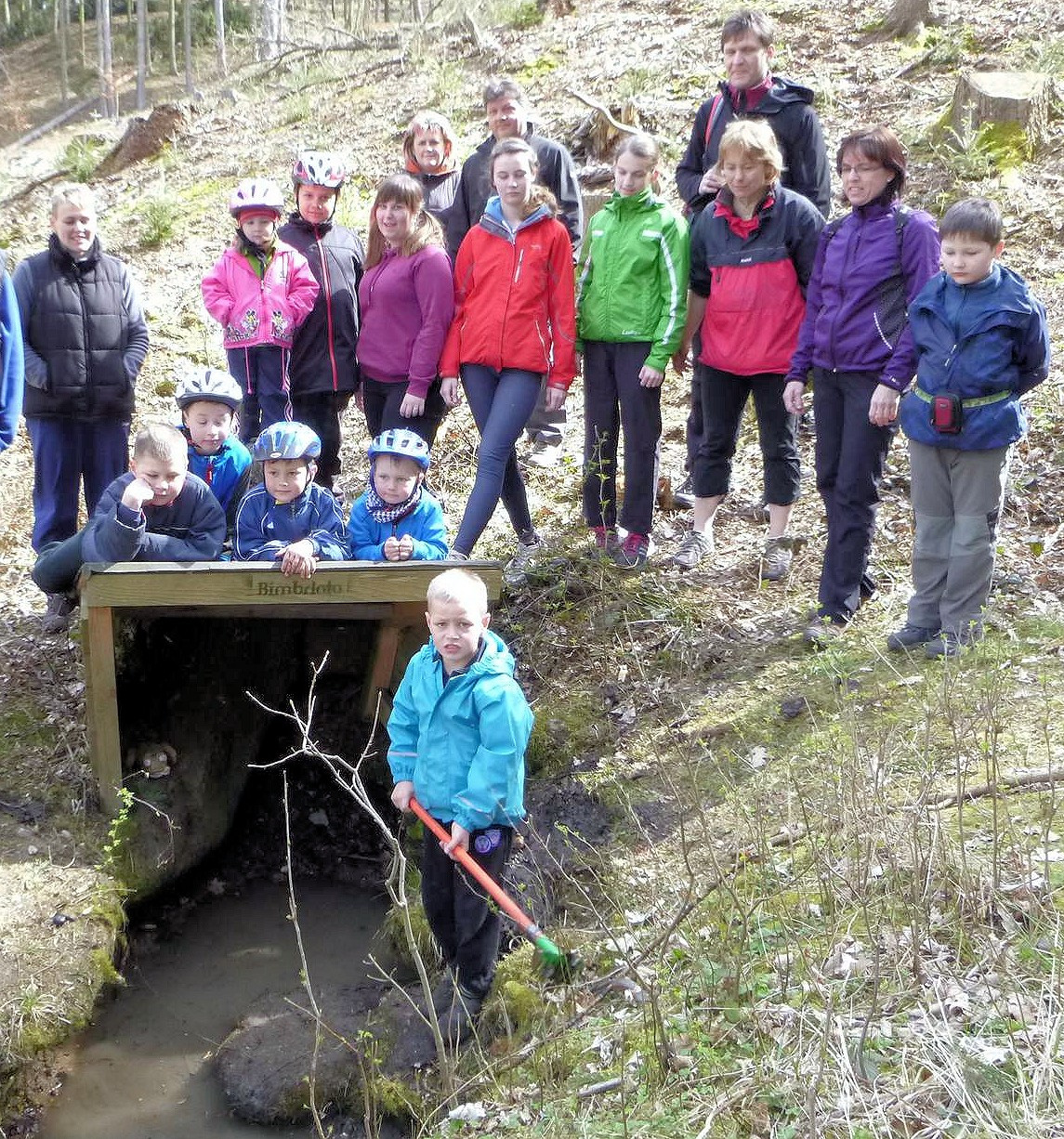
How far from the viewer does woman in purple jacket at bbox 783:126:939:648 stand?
200 inches

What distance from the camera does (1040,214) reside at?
8.98 meters

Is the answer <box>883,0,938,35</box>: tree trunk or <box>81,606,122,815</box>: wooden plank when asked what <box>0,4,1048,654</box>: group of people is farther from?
<box>883,0,938,35</box>: tree trunk

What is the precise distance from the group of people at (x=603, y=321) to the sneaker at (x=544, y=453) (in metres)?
1.42

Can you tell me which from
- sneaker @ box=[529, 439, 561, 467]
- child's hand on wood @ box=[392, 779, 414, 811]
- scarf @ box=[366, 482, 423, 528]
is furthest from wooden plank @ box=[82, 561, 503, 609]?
sneaker @ box=[529, 439, 561, 467]

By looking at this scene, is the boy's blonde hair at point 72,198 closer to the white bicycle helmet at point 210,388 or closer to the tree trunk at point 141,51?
the white bicycle helmet at point 210,388

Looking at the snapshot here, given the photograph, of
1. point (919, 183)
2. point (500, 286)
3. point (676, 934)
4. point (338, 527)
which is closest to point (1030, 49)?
point (919, 183)

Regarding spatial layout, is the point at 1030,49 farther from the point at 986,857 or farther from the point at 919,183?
the point at 986,857

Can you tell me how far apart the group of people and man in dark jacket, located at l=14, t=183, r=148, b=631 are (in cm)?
1

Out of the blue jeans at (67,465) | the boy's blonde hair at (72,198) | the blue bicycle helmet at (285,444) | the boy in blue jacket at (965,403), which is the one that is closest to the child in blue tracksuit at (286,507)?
the blue bicycle helmet at (285,444)

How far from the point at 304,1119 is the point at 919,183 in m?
8.56

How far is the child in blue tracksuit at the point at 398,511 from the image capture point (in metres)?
5.27

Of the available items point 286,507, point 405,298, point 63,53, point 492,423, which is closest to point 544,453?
point 492,423

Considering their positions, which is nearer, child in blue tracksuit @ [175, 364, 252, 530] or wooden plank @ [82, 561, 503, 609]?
wooden plank @ [82, 561, 503, 609]

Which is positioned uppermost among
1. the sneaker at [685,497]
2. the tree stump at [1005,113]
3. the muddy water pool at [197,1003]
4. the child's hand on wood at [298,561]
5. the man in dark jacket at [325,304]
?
the tree stump at [1005,113]
